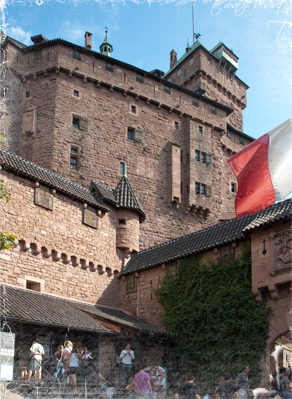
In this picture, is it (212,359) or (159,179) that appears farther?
(159,179)

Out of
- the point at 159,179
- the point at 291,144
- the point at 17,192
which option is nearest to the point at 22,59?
the point at 159,179

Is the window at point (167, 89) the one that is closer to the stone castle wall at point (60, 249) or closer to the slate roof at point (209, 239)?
the stone castle wall at point (60, 249)

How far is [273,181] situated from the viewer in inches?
581

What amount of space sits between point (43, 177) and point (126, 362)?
8606 millimetres

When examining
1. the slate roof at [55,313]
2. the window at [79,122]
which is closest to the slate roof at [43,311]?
the slate roof at [55,313]

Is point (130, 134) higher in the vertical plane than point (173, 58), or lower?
lower

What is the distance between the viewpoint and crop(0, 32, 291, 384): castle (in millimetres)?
22156

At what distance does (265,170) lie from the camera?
15172 millimetres

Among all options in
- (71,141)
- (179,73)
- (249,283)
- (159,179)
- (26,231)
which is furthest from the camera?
(179,73)

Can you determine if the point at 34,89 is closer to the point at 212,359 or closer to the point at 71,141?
the point at 71,141

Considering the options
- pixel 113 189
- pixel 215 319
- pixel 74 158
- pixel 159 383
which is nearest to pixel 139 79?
pixel 74 158

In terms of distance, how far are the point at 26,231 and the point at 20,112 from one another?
15811mm

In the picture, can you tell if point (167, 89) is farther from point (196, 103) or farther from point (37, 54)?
point (37, 54)

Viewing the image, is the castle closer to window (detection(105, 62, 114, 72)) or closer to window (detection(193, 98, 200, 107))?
window (detection(105, 62, 114, 72))
